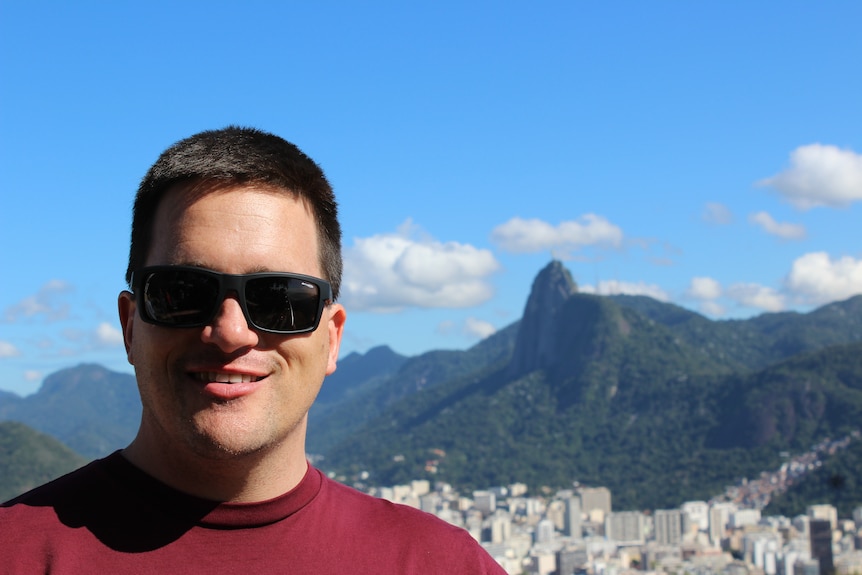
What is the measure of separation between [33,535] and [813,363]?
74546 millimetres

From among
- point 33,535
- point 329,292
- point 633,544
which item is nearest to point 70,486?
point 33,535

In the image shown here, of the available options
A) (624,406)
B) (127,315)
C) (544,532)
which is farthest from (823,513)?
(127,315)

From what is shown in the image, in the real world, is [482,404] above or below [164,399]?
above

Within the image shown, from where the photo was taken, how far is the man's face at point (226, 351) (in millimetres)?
1223

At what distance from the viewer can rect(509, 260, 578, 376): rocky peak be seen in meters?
92.9

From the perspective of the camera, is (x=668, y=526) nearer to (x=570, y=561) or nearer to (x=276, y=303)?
(x=570, y=561)

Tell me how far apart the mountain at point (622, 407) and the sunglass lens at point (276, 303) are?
207ft

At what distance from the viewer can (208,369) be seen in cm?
123

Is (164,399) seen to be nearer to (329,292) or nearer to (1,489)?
(329,292)

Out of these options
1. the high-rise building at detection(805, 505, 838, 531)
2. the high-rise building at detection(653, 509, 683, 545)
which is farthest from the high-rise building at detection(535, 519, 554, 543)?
the high-rise building at detection(805, 505, 838, 531)

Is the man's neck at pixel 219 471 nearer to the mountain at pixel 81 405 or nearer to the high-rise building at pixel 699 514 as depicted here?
the high-rise building at pixel 699 514

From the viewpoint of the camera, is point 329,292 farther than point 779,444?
No

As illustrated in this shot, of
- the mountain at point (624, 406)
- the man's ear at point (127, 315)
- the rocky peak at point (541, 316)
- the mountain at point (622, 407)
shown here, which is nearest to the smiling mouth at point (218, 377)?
the man's ear at point (127, 315)

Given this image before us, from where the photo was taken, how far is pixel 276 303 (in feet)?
4.14
